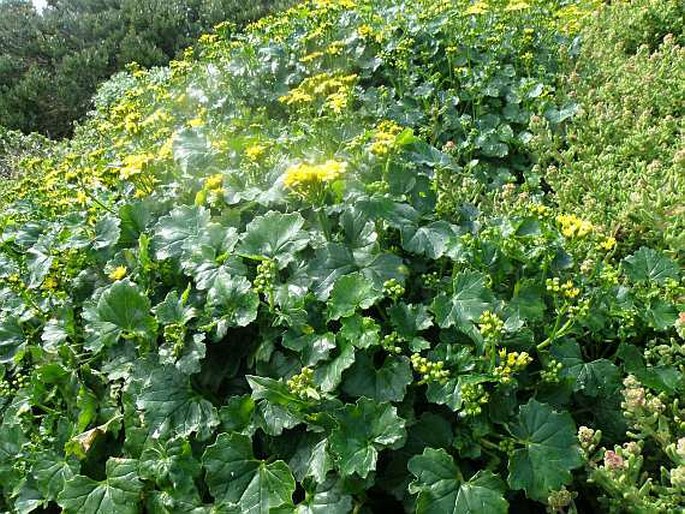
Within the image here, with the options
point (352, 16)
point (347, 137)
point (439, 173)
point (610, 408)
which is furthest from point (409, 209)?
point (352, 16)

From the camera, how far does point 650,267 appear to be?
2.16 metres

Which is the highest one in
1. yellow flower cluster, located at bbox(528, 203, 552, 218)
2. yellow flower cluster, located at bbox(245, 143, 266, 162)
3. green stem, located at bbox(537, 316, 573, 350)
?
yellow flower cluster, located at bbox(245, 143, 266, 162)

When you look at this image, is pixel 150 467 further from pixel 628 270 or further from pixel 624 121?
pixel 624 121

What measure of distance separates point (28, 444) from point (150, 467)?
624mm

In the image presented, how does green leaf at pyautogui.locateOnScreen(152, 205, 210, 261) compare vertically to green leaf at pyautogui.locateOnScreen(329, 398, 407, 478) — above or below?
above

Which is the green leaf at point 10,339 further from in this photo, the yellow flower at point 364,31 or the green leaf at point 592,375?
the yellow flower at point 364,31

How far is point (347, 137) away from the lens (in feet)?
9.39

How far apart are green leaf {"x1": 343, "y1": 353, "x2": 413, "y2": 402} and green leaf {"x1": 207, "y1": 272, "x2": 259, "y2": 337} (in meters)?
0.36

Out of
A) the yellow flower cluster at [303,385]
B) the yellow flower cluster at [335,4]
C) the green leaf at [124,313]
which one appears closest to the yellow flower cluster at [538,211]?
the yellow flower cluster at [303,385]

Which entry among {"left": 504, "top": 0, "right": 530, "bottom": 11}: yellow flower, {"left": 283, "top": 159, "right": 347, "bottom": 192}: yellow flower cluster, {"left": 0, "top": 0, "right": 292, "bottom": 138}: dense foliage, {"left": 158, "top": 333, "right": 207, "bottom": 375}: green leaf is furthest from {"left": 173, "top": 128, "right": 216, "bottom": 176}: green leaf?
{"left": 0, "top": 0, "right": 292, "bottom": 138}: dense foliage

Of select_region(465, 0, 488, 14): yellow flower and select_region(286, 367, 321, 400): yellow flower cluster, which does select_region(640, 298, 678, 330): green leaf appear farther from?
select_region(465, 0, 488, 14): yellow flower

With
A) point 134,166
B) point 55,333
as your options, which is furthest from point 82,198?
point 55,333

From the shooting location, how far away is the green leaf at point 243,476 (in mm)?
1831

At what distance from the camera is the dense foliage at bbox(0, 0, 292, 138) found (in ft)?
28.1
